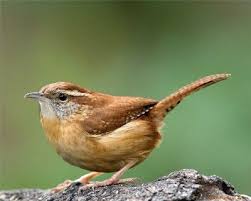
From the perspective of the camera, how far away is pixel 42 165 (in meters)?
8.09

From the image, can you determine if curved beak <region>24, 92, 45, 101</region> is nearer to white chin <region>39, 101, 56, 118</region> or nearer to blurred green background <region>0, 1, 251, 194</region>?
white chin <region>39, 101, 56, 118</region>

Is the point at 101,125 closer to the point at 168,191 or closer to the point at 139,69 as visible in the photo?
the point at 168,191

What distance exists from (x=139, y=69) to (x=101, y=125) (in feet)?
8.71

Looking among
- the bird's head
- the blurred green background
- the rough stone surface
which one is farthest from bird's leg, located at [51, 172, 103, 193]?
the blurred green background

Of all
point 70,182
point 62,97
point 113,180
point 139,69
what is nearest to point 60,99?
point 62,97

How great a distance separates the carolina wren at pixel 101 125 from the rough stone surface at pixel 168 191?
0.21 metres

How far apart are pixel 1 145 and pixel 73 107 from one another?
2.76 metres

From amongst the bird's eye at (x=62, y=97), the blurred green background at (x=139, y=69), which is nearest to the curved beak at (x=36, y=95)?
the bird's eye at (x=62, y=97)

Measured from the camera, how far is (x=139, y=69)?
8984 millimetres

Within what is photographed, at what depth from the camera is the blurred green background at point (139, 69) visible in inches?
300

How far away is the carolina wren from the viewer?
20.5ft

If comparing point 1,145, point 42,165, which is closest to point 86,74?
point 1,145

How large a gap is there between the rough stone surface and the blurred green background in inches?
48.3

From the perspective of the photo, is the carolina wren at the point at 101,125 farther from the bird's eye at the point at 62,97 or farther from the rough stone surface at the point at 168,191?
the rough stone surface at the point at 168,191
